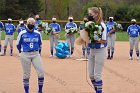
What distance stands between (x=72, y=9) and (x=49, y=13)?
19.7 ft

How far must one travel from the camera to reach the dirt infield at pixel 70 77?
11.7 meters

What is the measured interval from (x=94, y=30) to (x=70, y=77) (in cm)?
461

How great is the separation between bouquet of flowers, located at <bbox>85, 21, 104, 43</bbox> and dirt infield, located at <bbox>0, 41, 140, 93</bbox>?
219 centimetres

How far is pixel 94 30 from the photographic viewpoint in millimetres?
9789

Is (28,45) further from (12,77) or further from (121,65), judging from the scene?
(121,65)

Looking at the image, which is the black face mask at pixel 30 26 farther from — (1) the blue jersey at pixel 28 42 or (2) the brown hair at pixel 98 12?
(2) the brown hair at pixel 98 12

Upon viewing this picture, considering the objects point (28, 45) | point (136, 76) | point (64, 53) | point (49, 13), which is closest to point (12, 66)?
point (64, 53)

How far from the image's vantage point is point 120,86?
40.2 feet

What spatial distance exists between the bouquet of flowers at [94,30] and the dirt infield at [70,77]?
219 centimetres

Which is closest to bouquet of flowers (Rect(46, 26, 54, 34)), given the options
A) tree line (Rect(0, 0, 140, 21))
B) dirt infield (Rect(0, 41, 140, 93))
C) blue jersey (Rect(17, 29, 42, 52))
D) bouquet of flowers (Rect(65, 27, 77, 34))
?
bouquet of flowers (Rect(65, 27, 77, 34))

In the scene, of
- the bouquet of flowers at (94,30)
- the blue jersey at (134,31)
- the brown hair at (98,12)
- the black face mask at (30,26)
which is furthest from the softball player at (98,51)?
the blue jersey at (134,31)

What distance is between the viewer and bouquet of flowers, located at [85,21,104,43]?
385 inches

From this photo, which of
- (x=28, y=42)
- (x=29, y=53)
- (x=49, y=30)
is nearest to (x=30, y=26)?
(x=28, y=42)

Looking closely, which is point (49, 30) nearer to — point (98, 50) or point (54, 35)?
point (54, 35)
